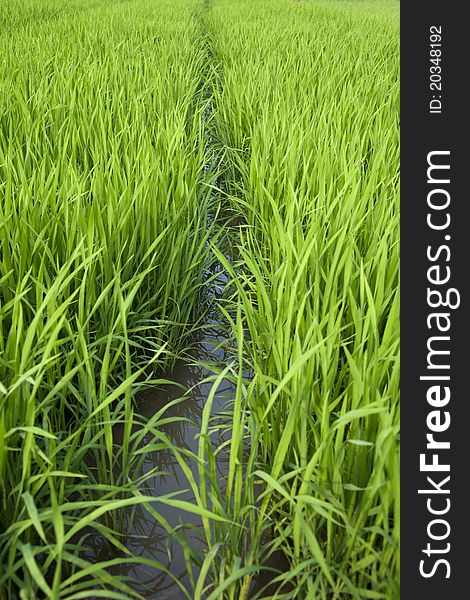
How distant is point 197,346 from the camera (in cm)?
179

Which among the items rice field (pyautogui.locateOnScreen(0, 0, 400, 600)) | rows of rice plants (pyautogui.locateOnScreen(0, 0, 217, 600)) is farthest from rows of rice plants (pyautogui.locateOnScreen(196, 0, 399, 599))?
Answer: rows of rice plants (pyautogui.locateOnScreen(0, 0, 217, 600))

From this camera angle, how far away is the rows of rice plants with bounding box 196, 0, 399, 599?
0.89 metres

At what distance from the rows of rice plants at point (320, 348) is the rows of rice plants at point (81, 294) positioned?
0.80 ft

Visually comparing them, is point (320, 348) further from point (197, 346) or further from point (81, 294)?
point (197, 346)

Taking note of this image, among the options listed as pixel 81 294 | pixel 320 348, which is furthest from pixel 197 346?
pixel 320 348

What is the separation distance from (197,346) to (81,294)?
2.07ft

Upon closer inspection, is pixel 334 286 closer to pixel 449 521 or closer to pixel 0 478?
pixel 449 521

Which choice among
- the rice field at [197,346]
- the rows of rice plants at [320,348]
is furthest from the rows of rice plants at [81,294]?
the rows of rice plants at [320,348]

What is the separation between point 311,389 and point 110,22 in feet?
18.7

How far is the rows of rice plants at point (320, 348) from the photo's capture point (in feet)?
2.90

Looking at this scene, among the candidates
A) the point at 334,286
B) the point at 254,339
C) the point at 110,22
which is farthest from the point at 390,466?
the point at 110,22

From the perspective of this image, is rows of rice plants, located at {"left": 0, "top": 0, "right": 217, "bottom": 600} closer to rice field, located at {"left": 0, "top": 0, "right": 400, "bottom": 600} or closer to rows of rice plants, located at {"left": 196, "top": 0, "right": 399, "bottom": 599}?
rice field, located at {"left": 0, "top": 0, "right": 400, "bottom": 600}

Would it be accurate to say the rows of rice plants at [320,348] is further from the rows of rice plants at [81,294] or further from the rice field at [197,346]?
the rows of rice plants at [81,294]

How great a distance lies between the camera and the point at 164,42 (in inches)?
190
